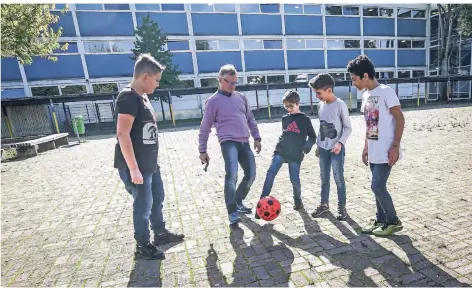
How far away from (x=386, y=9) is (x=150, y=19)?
27069 millimetres

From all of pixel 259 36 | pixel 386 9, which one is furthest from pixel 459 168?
pixel 386 9

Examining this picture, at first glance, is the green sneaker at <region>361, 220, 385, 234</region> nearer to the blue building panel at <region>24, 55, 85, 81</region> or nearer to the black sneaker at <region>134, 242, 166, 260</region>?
the black sneaker at <region>134, 242, 166, 260</region>

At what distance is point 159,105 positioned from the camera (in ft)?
85.9

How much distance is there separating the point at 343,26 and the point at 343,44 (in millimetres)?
1942

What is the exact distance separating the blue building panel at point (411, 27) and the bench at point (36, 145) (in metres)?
36.3

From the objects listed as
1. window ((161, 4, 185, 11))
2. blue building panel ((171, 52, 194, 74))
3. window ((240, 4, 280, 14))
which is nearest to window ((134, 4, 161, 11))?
window ((161, 4, 185, 11))

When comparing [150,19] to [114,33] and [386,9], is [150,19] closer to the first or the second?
[114,33]

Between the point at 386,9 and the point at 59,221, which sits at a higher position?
the point at 386,9

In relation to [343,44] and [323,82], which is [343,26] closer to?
[343,44]

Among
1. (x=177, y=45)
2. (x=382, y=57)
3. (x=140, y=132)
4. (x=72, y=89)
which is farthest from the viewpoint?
(x=382, y=57)

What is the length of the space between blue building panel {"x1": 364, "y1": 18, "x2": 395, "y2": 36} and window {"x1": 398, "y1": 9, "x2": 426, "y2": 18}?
2.31 metres

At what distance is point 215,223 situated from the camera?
3916 mm

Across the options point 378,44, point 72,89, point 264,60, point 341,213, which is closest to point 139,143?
point 341,213

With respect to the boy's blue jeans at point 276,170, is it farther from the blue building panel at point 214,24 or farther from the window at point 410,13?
the window at point 410,13
